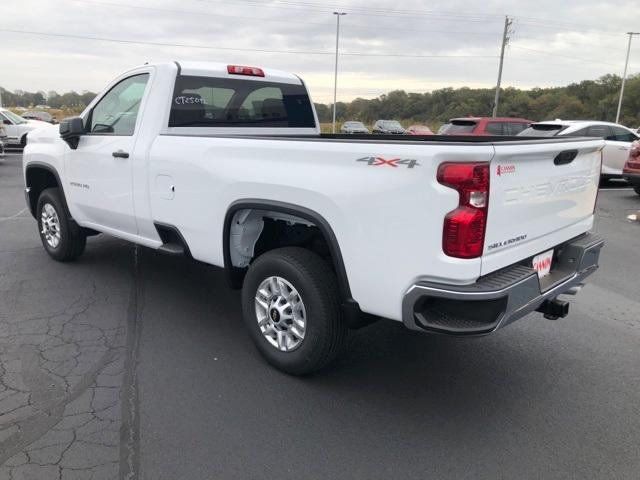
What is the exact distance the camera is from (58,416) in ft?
10.1

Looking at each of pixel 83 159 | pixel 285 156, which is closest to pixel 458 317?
pixel 285 156

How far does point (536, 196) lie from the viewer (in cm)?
303

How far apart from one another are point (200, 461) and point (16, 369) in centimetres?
171

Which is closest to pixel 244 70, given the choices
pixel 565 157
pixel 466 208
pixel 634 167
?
pixel 565 157

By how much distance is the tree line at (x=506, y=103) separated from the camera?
197 feet

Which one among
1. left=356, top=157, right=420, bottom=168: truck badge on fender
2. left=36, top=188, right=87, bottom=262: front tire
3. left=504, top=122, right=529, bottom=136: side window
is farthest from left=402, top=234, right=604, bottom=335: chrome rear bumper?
left=504, top=122, right=529, bottom=136: side window

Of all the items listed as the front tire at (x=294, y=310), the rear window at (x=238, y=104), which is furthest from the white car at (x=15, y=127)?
the front tire at (x=294, y=310)

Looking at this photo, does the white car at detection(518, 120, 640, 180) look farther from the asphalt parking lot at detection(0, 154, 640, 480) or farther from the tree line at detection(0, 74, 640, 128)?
the tree line at detection(0, 74, 640, 128)

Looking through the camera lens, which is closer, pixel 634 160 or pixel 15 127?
pixel 634 160

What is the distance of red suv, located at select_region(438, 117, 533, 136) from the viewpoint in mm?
13195

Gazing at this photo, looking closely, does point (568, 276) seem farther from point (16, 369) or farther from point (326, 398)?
point (16, 369)

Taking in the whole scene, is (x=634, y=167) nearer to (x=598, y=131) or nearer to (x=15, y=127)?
(x=598, y=131)

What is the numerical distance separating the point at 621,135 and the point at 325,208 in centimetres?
1259

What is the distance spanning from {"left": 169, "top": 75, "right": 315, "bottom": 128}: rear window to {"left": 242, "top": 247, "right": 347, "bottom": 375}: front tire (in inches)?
66.6
